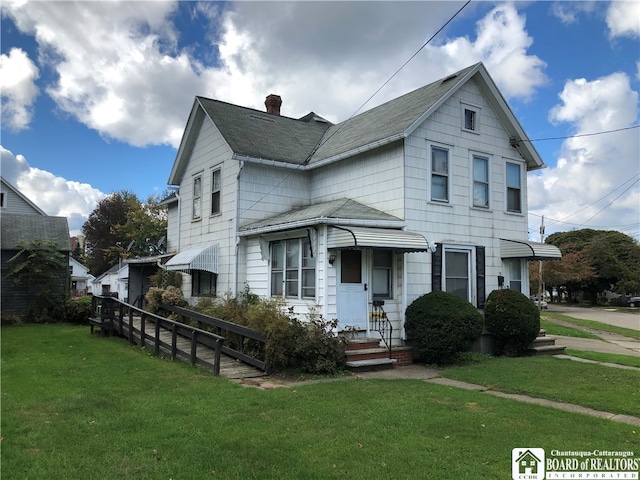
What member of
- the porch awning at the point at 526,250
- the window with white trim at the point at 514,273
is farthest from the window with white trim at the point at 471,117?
the window with white trim at the point at 514,273

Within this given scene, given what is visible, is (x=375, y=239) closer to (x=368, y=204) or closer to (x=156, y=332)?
(x=368, y=204)

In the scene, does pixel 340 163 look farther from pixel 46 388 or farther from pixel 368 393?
pixel 46 388

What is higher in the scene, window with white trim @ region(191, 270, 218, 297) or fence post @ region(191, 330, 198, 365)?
window with white trim @ region(191, 270, 218, 297)

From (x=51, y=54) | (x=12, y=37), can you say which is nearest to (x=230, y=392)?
(x=12, y=37)

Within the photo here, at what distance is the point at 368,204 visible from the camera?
533 inches

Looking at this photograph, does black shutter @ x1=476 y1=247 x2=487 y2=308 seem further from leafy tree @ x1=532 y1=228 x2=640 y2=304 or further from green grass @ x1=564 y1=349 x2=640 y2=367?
leafy tree @ x1=532 y1=228 x2=640 y2=304

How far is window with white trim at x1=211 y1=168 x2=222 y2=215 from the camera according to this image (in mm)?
16000

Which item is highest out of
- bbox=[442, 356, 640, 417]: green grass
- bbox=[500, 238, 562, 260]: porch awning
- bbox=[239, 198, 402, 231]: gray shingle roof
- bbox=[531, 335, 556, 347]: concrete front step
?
bbox=[239, 198, 402, 231]: gray shingle roof

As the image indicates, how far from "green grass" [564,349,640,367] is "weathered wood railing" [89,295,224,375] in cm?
1031

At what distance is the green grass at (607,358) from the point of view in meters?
12.6

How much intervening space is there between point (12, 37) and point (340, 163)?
9044 millimetres

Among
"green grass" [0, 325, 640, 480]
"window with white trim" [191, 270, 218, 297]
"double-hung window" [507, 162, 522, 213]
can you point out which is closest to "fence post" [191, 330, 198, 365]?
"green grass" [0, 325, 640, 480]

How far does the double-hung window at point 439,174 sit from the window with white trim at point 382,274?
2.25 meters

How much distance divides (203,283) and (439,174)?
29.0 feet
